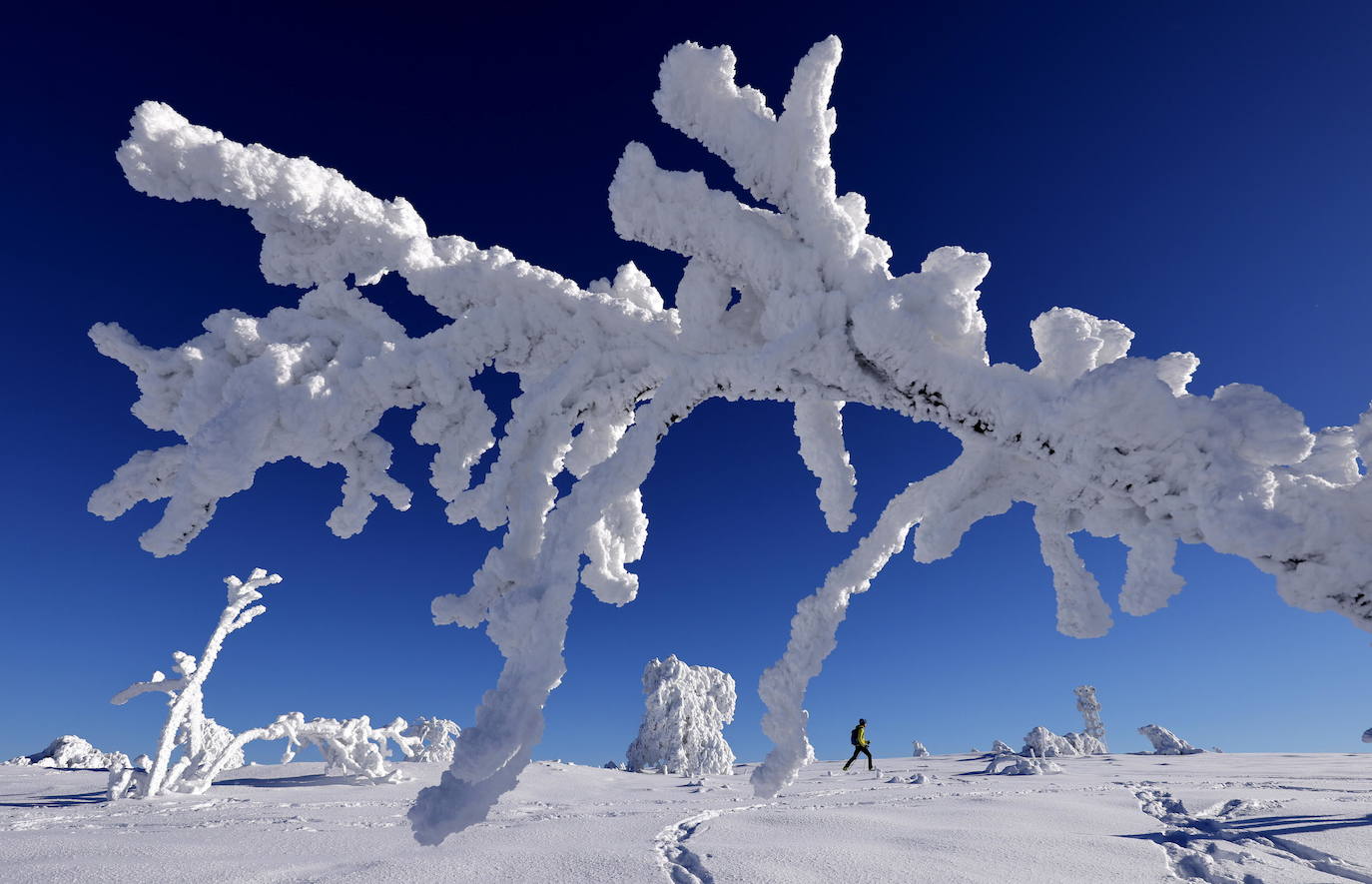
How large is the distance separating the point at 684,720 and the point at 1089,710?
73.1 feet

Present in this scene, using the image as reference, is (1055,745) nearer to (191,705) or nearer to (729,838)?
(729,838)

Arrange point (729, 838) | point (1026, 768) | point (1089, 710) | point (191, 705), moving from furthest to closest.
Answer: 1. point (1089, 710)
2. point (1026, 768)
3. point (191, 705)
4. point (729, 838)

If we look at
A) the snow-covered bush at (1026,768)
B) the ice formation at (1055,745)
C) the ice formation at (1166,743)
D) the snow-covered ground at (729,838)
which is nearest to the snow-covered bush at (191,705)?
the snow-covered ground at (729,838)

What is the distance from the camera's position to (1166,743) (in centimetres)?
2495

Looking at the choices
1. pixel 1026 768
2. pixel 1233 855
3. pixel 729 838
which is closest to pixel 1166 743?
pixel 1026 768

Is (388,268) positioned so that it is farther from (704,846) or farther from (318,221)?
(704,846)

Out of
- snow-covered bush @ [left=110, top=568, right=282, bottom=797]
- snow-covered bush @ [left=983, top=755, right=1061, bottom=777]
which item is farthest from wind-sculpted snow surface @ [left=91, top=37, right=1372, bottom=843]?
snow-covered bush @ [left=983, top=755, right=1061, bottom=777]

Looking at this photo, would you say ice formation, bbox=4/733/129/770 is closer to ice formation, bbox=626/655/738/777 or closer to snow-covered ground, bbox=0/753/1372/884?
snow-covered ground, bbox=0/753/1372/884

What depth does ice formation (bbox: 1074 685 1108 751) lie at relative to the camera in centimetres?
3001

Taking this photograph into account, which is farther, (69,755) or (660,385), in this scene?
(69,755)

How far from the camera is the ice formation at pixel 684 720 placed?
2205 cm

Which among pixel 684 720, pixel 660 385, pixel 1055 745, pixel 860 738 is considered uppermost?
pixel 684 720

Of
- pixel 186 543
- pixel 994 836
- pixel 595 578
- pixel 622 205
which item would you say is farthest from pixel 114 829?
pixel 994 836

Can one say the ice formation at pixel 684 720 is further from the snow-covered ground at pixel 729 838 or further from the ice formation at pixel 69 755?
the ice formation at pixel 69 755
